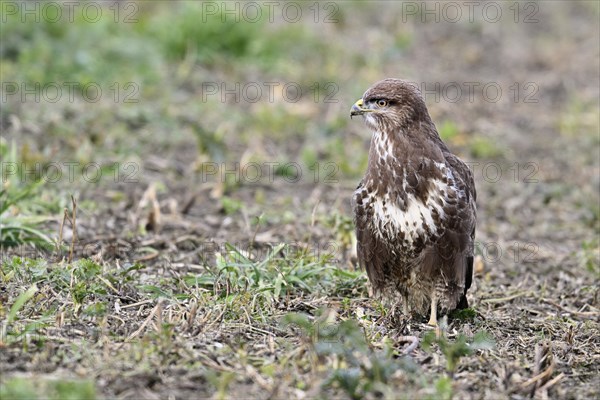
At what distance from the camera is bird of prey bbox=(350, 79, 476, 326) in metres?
5.35

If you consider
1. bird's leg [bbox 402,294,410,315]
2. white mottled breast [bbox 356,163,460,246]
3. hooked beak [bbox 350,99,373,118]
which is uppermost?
hooked beak [bbox 350,99,373,118]

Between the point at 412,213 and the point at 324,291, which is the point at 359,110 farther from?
the point at 324,291

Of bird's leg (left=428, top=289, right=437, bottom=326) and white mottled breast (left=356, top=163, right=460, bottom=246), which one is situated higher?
white mottled breast (left=356, top=163, right=460, bottom=246)

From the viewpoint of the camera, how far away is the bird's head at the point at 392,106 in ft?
18.3

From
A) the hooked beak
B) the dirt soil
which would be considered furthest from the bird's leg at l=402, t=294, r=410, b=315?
the hooked beak

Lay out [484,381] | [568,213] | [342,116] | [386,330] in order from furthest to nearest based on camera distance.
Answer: [342,116] → [568,213] → [386,330] → [484,381]

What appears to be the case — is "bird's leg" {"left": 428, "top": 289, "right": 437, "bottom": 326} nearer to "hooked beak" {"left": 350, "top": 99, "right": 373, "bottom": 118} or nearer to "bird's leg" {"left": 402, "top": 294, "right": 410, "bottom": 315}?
"bird's leg" {"left": 402, "top": 294, "right": 410, "bottom": 315}

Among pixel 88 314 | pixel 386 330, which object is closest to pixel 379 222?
pixel 386 330

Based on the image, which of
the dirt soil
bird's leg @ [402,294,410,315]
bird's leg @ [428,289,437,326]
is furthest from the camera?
bird's leg @ [402,294,410,315]

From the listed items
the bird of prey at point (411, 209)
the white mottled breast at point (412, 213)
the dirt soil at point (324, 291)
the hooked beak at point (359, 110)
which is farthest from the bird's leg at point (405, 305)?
the hooked beak at point (359, 110)

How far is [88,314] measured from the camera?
4.88m

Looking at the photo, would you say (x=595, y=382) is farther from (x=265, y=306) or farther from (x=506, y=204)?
(x=506, y=204)

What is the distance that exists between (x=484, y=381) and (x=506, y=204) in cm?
437

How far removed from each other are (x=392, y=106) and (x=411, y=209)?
68 centimetres
